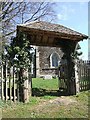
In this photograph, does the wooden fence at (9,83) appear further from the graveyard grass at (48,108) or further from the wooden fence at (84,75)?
the wooden fence at (84,75)

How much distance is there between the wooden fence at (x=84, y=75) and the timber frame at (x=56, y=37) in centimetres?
48

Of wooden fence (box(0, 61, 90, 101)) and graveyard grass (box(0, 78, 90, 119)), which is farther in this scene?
wooden fence (box(0, 61, 90, 101))

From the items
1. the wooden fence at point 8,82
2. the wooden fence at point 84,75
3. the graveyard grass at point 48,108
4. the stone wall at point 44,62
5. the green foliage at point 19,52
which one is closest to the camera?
the graveyard grass at point 48,108

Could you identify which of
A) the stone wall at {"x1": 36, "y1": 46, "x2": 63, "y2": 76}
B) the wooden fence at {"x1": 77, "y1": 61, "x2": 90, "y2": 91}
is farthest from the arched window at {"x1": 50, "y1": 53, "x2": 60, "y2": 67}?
the wooden fence at {"x1": 77, "y1": 61, "x2": 90, "y2": 91}

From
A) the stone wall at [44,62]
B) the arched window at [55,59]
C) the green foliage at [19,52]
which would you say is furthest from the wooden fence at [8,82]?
the arched window at [55,59]

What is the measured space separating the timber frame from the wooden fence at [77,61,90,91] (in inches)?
18.9

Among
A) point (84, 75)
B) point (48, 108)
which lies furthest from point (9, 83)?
point (84, 75)

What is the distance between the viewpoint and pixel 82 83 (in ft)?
34.9

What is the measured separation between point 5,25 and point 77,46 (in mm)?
10802

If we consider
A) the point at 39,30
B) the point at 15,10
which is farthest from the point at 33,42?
the point at 15,10

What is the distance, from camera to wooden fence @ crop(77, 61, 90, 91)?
10.5 metres

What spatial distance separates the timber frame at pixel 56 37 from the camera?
354 inches

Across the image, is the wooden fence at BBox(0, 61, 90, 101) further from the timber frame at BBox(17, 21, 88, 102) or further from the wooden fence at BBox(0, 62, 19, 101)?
the timber frame at BBox(17, 21, 88, 102)

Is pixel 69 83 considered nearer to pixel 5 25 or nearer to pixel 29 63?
pixel 29 63
